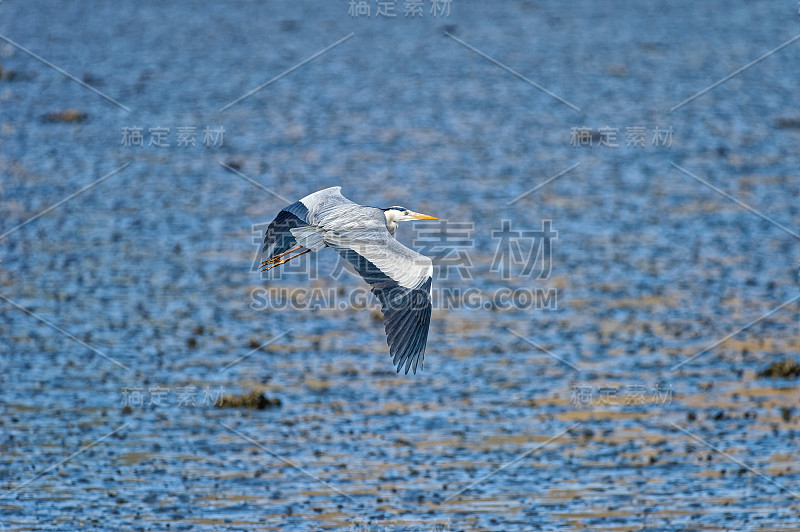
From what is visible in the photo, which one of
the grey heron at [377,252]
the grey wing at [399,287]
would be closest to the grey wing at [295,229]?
the grey heron at [377,252]

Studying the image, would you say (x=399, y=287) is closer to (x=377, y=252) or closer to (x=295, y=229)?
(x=377, y=252)

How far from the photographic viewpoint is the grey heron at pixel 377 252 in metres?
8.75

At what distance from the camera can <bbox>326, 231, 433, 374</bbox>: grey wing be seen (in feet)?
28.6

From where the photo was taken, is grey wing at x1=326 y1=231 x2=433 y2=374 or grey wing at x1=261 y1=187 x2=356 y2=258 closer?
grey wing at x1=326 y1=231 x2=433 y2=374

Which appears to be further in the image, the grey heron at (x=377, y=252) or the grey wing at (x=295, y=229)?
the grey wing at (x=295, y=229)

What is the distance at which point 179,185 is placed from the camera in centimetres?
2059

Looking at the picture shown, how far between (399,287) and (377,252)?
0.51m

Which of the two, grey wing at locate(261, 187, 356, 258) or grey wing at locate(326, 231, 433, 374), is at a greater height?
grey wing at locate(261, 187, 356, 258)

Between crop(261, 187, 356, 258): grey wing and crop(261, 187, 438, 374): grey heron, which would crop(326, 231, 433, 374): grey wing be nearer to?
crop(261, 187, 438, 374): grey heron

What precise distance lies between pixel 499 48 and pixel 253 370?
20993mm

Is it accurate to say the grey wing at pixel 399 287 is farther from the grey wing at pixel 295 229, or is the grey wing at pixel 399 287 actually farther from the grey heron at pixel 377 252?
the grey wing at pixel 295 229

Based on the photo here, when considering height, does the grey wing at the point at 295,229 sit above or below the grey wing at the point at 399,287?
above

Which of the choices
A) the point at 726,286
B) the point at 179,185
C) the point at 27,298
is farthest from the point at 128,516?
the point at 179,185

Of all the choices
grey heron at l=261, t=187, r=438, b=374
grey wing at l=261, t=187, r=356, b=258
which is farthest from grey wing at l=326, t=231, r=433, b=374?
grey wing at l=261, t=187, r=356, b=258
